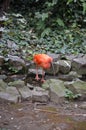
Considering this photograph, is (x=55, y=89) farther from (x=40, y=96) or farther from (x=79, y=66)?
(x=79, y=66)

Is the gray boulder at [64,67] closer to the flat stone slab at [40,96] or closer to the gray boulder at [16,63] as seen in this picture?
the gray boulder at [16,63]

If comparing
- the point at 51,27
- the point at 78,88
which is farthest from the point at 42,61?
the point at 51,27

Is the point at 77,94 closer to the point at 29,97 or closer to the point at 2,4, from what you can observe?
the point at 29,97

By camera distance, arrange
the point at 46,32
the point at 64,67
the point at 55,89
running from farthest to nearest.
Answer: the point at 46,32 → the point at 64,67 → the point at 55,89

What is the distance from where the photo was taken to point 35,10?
1032 cm

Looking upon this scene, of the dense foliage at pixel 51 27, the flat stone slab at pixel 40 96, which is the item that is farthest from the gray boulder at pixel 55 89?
the dense foliage at pixel 51 27

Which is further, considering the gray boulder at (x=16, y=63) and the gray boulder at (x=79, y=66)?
the gray boulder at (x=79, y=66)

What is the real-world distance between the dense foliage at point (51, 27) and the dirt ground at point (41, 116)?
269 centimetres

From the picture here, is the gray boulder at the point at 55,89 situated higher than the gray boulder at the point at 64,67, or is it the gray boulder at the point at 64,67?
the gray boulder at the point at 55,89

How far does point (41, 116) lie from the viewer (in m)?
5.18

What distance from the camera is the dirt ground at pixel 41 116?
478 cm

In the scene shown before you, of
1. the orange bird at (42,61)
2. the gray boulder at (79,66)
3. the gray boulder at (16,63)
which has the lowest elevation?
the gray boulder at (79,66)

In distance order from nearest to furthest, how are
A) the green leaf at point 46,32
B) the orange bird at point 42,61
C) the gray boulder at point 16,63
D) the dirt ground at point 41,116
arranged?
the dirt ground at point 41,116 → the orange bird at point 42,61 → the gray boulder at point 16,63 → the green leaf at point 46,32

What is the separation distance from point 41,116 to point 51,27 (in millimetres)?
4670
